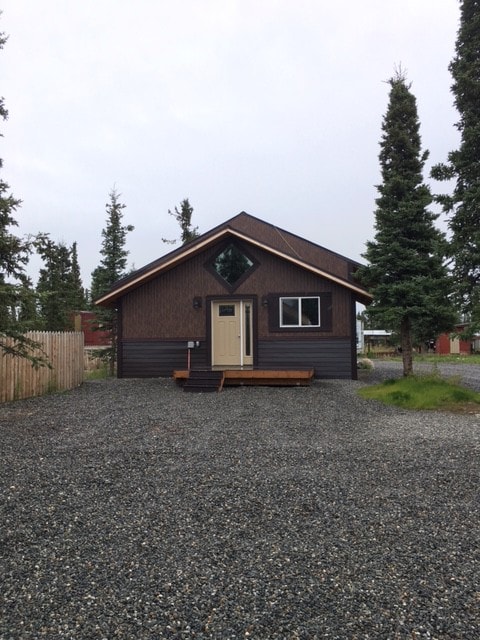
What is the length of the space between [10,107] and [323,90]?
1121 cm

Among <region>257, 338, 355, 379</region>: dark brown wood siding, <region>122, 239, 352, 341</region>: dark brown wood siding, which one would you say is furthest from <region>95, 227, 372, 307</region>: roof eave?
<region>257, 338, 355, 379</region>: dark brown wood siding

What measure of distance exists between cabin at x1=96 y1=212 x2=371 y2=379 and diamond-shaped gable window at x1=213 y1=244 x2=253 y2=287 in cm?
3

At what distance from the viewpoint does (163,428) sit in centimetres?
648

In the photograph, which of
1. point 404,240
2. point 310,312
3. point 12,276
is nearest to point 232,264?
point 310,312

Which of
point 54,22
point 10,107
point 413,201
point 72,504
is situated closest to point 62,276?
point 54,22

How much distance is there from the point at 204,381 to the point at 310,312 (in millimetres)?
4064

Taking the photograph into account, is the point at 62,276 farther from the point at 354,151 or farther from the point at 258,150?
the point at 354,151

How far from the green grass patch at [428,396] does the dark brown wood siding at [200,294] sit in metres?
3.05

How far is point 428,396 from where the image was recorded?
29.5 ft

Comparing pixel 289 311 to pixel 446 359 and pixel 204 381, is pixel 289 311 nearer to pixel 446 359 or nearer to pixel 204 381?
pixel 204 381

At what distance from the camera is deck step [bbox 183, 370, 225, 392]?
36.4ft

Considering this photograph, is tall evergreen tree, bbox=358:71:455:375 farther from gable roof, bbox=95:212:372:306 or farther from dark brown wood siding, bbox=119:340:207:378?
dark brown wood siding, bbox=119:340:207:378

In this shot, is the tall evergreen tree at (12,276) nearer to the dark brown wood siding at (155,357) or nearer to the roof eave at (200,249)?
the roof eave at (200,249)

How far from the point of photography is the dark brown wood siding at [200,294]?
1297cm
